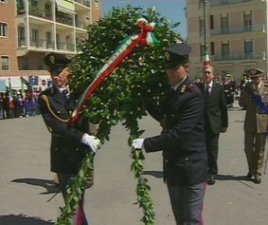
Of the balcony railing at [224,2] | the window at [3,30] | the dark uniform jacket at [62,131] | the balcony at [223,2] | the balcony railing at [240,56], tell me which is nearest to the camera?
the dark uniform jacket at [62,131]

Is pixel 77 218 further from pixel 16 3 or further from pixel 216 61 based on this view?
pixel 216 61

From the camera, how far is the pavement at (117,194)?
5.47 m

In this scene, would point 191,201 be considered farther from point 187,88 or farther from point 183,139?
point 187,88

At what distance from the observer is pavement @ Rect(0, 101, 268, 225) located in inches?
215

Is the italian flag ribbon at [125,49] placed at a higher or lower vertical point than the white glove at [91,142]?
higher

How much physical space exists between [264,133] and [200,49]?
179 feet

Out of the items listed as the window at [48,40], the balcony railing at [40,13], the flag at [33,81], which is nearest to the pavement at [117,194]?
the flag at [33,81]

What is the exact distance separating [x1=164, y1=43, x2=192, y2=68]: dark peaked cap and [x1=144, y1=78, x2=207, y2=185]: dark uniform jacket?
0.18 m

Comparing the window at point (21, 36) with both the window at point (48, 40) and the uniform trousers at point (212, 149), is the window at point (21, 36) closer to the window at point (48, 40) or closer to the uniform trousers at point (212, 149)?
the window at point (48, 40)

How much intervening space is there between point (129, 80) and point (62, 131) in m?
0.74

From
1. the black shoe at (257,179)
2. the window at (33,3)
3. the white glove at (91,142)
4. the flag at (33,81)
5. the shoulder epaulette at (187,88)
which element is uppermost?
the window at (33,3)

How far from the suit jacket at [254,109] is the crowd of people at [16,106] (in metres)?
18.5

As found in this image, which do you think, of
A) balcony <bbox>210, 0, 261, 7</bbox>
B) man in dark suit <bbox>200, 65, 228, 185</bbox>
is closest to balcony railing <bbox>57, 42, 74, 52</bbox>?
balcony <bbox>210, 0, 261, 7</bbox>

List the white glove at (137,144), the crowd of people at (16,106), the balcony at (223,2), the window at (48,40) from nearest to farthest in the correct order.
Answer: the white glove at (137,144)
the crowd of people at (16,106)
the window at (48,40)
the balcony at (223,2)
